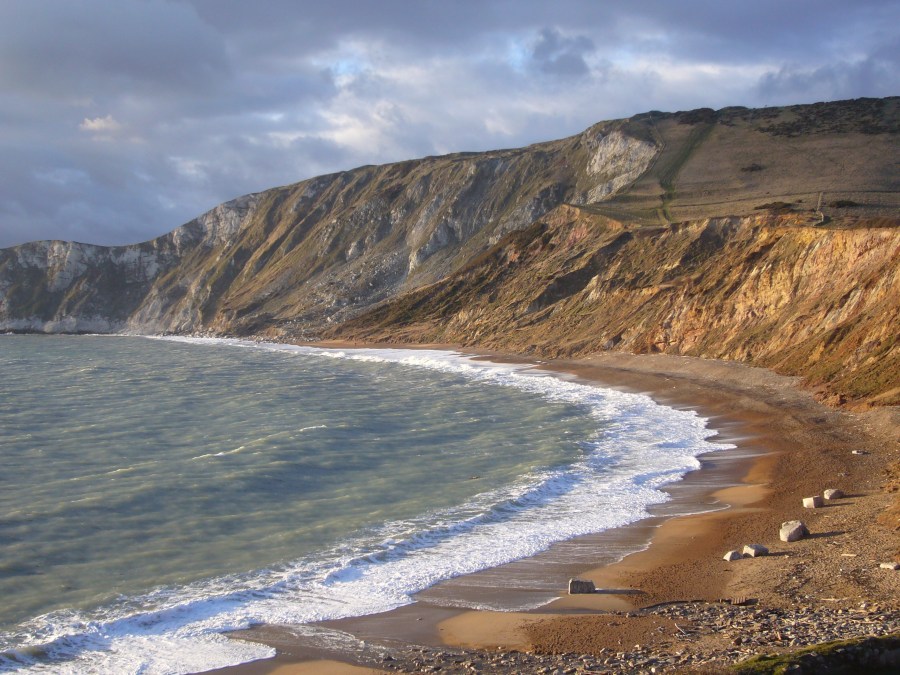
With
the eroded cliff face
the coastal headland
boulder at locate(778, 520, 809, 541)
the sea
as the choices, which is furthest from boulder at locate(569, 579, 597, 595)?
the eroded cliff face

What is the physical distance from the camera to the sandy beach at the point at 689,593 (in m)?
8.66

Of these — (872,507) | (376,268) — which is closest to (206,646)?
(872,507)

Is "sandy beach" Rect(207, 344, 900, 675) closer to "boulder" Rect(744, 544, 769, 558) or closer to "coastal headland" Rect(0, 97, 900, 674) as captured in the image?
"coastal headland" Rect(0, 97, 900, 674)

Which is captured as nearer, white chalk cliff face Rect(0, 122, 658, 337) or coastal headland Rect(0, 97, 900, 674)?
coastal headland Rect(0, 97, 900, 674)

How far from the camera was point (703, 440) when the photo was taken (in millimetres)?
22938

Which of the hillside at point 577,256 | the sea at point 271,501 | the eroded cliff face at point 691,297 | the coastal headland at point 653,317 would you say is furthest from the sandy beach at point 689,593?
the hillside at point 577,256

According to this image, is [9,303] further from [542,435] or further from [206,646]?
[206,646]

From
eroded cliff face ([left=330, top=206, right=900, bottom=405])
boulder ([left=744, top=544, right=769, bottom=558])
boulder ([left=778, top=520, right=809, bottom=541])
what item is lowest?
boulder ([left=744, top=544, right=769, bottom=558])

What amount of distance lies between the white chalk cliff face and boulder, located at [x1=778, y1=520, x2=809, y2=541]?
75.1 m

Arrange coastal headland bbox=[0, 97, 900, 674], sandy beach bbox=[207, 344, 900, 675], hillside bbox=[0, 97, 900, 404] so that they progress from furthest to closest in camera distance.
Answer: hillside bbox=[0, 97, 900, 404]
coastal headland bbox=[0, 97, 900, 674]
sandy beach bbox=[207, 344, 900, 675]

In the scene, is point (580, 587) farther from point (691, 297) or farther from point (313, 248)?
point (313, 248)

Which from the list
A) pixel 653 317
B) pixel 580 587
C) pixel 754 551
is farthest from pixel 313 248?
pixel 580 587

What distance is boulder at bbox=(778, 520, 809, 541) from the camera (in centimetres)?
1248

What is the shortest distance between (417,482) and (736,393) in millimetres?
17114
